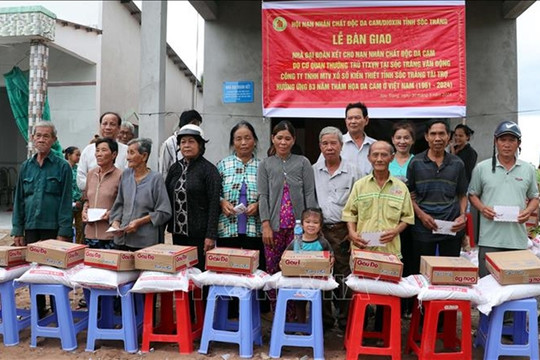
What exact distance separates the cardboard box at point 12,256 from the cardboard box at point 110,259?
0.63 m

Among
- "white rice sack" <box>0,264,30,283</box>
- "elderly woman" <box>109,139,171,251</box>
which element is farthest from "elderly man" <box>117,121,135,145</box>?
"white rice sack" <box>0,264,30,283</box>

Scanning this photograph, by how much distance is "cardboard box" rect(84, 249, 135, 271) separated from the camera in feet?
10.8

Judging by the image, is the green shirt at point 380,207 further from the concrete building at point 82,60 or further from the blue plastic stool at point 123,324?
the concrete building at point 82,60

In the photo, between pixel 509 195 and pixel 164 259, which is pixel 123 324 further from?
pixel 509 195

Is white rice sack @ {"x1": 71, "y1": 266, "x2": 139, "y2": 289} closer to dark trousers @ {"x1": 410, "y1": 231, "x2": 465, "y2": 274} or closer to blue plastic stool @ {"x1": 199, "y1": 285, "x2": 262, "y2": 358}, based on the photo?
blue plastic stool @ {"x1": 199, "y1": 285, "x2": 262, "y2": 358}

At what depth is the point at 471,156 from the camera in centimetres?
533

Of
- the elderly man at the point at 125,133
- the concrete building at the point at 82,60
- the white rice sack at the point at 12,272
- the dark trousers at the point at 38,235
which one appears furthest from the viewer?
the concrete building at the point at 82,60

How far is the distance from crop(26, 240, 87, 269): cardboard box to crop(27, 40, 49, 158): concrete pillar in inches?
251

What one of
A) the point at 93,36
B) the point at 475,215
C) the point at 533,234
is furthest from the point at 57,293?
the point at 93,36

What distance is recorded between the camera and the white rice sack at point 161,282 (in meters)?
3.24

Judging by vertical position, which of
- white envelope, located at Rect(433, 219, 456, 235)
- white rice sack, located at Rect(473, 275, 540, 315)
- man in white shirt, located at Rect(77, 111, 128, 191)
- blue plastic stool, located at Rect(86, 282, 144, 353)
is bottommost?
blue plastic stool, located at Rect(86, 282, 144, 353)

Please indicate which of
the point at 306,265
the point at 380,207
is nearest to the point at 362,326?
the point at 306,265

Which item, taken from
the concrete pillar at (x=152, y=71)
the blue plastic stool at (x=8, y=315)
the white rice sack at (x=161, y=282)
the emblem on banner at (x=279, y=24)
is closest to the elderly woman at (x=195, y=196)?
the white rice sack at (x=161, y=282)

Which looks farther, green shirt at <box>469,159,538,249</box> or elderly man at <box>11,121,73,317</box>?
elderly man at <box>11,121,73,317</box>
